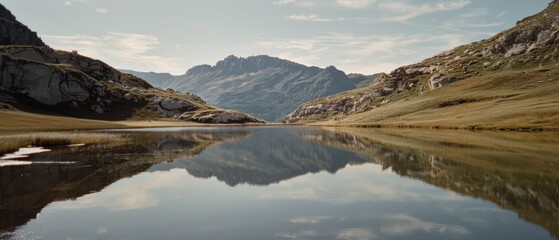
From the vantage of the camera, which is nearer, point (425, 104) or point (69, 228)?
point (69, 228)

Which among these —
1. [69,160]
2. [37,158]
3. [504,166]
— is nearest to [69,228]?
[69,160]

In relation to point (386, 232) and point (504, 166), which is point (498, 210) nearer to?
point (386, 232)

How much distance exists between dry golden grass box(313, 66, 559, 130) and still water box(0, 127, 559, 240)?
213 feet

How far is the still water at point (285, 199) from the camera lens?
1878 centimetres

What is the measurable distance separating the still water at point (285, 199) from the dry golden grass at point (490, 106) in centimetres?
6504

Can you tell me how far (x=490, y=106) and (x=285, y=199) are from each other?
13211 centimetres

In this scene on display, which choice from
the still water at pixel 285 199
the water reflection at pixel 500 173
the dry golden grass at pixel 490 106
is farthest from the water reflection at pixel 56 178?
the dry golden grass at pixel 490 106

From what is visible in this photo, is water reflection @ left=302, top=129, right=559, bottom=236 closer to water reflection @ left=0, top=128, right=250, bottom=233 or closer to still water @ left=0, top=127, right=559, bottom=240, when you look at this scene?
still water @ left=0, top=127, right=559, bottom=240

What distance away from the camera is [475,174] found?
35.0m

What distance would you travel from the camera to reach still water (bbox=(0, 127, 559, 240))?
18781 millimetres

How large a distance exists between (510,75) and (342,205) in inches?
7323

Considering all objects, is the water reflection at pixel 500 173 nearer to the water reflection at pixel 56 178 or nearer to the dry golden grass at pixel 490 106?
the water reflection at pixel 56 178

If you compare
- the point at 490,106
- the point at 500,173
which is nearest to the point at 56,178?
the point at 500,173

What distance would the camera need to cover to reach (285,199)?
1062 inches
